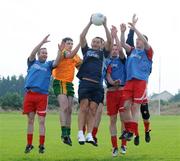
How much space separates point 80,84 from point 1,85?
13571cm

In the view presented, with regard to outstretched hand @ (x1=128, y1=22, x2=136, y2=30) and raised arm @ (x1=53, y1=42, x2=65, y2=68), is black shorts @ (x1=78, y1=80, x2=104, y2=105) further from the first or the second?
outstretched hand @ (x1=128, y1=22, x2=136, y2=30)

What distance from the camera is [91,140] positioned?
11.9 metres

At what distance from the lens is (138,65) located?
12945 mm

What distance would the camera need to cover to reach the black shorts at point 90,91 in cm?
1251

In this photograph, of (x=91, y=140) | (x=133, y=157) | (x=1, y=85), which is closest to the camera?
(x=91, y=140)

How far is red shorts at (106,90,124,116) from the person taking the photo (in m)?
13.8

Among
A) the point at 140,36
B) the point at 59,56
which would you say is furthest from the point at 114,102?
the point at 140,36

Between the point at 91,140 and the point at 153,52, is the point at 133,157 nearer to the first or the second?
the point at 91,140

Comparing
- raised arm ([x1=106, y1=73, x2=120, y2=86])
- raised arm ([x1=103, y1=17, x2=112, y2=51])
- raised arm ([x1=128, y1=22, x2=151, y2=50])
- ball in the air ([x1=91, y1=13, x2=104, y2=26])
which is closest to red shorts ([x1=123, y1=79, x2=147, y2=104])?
raised arm ([x1=106, y1=73, x2=120, y2=86])

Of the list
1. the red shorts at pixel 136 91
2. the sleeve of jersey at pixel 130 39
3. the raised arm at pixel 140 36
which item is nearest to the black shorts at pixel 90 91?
the red shorts at pixel 136 91

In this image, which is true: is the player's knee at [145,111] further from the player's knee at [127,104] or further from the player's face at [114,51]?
the player's face at [114,51]

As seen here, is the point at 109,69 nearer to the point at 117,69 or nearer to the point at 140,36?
the point at 117,69

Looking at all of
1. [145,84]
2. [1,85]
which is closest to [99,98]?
[145,84]

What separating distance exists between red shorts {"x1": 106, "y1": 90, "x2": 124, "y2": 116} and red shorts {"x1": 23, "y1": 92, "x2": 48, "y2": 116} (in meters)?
1.64
